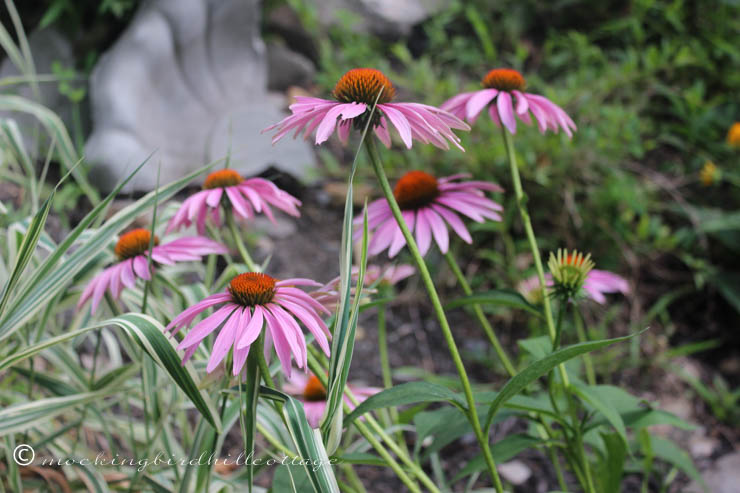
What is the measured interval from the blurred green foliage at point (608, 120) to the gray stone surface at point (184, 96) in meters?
0.30

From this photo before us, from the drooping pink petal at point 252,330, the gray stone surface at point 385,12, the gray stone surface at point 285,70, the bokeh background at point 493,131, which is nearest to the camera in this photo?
the drooping pink petal at point 252,330

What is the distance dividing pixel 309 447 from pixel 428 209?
0.99 feet

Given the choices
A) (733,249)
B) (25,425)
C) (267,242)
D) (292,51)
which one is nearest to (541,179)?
(733,249)

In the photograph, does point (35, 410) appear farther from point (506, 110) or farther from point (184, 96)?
point (184, 96)

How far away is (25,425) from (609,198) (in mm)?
1314

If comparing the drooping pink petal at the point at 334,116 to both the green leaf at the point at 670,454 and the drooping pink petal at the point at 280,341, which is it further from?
the green leaf at the point at 670,454

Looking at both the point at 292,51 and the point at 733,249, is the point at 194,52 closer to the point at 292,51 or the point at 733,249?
the point at 292,51

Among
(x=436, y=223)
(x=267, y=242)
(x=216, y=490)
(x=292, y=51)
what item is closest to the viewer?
(x=436, y=223)

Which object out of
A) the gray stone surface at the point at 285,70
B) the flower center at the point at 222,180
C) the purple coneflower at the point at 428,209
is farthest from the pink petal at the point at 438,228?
the gray stone surface at the point at 285,70

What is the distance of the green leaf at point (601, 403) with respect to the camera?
55 cm

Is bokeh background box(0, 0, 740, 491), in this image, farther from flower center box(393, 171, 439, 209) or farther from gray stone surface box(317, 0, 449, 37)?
flower center box(393, 171, 439, 209)

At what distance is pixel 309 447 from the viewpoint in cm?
47

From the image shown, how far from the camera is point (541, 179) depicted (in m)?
1.52

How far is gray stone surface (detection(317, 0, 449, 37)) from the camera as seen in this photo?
259cm
